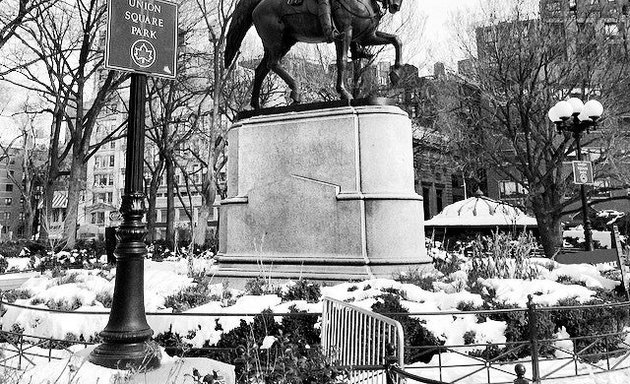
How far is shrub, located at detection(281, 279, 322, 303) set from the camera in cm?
736

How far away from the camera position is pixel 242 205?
9.91 metres

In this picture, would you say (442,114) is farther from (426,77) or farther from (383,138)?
(383,138)

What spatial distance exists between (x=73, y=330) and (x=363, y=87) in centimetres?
2300

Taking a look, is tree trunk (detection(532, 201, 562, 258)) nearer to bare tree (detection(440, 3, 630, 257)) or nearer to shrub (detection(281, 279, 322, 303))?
bare tree (detection(440, 3, 630, 257))

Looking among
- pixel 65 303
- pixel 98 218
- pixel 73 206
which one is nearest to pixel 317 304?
pixel 65 303

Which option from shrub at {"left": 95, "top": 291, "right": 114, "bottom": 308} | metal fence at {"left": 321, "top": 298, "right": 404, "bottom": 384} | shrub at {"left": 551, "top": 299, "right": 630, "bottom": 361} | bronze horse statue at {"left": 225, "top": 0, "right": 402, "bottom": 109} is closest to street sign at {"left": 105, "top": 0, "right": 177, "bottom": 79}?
metal fence at {"left": 321, "top": 298, "right": 404, "bottom": 384}

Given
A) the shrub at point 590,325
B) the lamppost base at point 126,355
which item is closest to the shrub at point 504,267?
the shrub at point 590,325

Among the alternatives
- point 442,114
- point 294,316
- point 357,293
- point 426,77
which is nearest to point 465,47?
point 442,114

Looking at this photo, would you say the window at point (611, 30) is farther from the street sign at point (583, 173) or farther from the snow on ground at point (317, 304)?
the snow on ground at point (317, 304)

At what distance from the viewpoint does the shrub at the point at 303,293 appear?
736 centimetres

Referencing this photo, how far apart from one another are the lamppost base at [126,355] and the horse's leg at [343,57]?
254 inches

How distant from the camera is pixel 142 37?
4883 mm

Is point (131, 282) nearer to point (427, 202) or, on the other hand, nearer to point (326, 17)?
point (326, 17)

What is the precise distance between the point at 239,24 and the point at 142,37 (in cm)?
675
